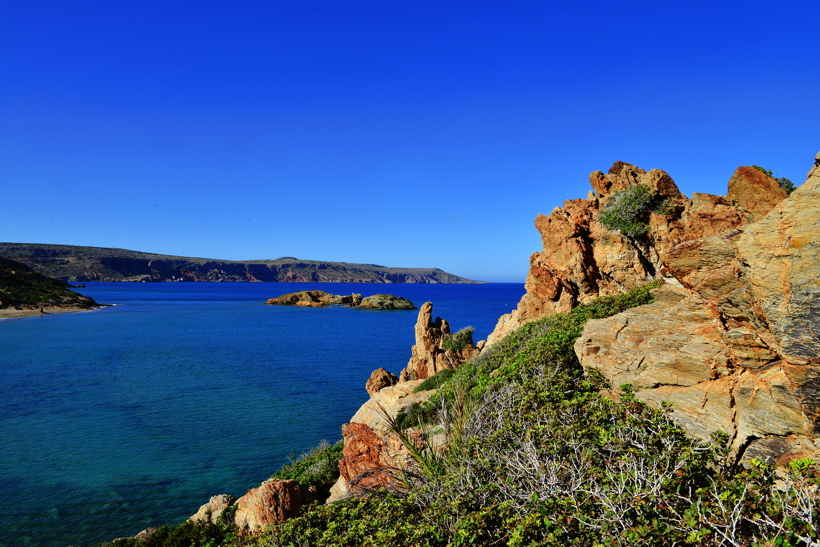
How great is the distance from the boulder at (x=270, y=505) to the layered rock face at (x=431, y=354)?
17260mm

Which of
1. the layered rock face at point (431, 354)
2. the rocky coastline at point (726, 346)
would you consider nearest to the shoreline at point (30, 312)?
the layered rock face at point (431, 354)

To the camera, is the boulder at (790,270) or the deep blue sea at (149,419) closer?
the boulder at (790,270)

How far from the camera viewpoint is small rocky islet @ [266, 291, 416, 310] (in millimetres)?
127812

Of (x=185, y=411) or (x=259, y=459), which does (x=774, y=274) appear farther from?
(x=185, y=411)

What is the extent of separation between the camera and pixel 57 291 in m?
113

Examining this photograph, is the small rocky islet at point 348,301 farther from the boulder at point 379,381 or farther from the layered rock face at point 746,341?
the layered rock face at point 746,341

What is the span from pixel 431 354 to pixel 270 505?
19.0m

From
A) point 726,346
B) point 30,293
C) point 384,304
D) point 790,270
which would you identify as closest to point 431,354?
point 726,346

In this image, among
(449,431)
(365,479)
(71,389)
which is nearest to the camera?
(449,431)

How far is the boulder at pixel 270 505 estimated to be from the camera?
1247 centimetres

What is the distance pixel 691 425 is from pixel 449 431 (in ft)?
15.4

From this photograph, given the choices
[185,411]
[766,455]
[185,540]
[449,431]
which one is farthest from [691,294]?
[185,411]

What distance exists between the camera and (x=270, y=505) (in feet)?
41.3

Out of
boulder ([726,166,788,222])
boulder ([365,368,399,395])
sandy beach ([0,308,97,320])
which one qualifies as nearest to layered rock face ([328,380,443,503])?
boulder ([726,166,788,222])
